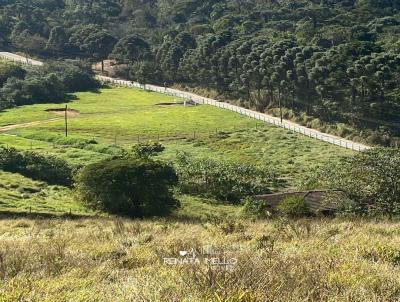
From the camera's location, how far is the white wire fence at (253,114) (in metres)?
62.1

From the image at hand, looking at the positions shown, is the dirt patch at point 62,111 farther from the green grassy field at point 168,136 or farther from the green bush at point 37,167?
the green bush at point 37,167

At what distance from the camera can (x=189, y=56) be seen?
103625 mm

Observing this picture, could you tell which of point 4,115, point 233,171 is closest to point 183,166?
point 233,171

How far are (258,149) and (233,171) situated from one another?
15.5 m

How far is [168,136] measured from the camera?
6550 cm

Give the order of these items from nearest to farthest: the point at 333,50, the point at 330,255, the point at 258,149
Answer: the point at 330,255
the point at 258,149
the point at 333,50

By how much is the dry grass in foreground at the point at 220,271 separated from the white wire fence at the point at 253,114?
156 ft

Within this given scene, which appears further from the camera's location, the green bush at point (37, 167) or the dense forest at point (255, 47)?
the dense forest at point (255, 47)

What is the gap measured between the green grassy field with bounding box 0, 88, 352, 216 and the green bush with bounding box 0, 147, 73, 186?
2715 mm

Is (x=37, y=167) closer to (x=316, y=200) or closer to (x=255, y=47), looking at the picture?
(x=316, y=200)

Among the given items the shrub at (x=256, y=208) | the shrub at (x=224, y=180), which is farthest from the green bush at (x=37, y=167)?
the shrub at (x=256, y=208)

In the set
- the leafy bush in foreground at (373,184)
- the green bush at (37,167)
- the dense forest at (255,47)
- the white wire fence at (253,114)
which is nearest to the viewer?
the leafy bush in foreground at (373,184)

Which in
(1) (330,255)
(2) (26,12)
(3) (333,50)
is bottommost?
(1) (330,255)

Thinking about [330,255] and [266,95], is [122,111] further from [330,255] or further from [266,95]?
[330,255]
